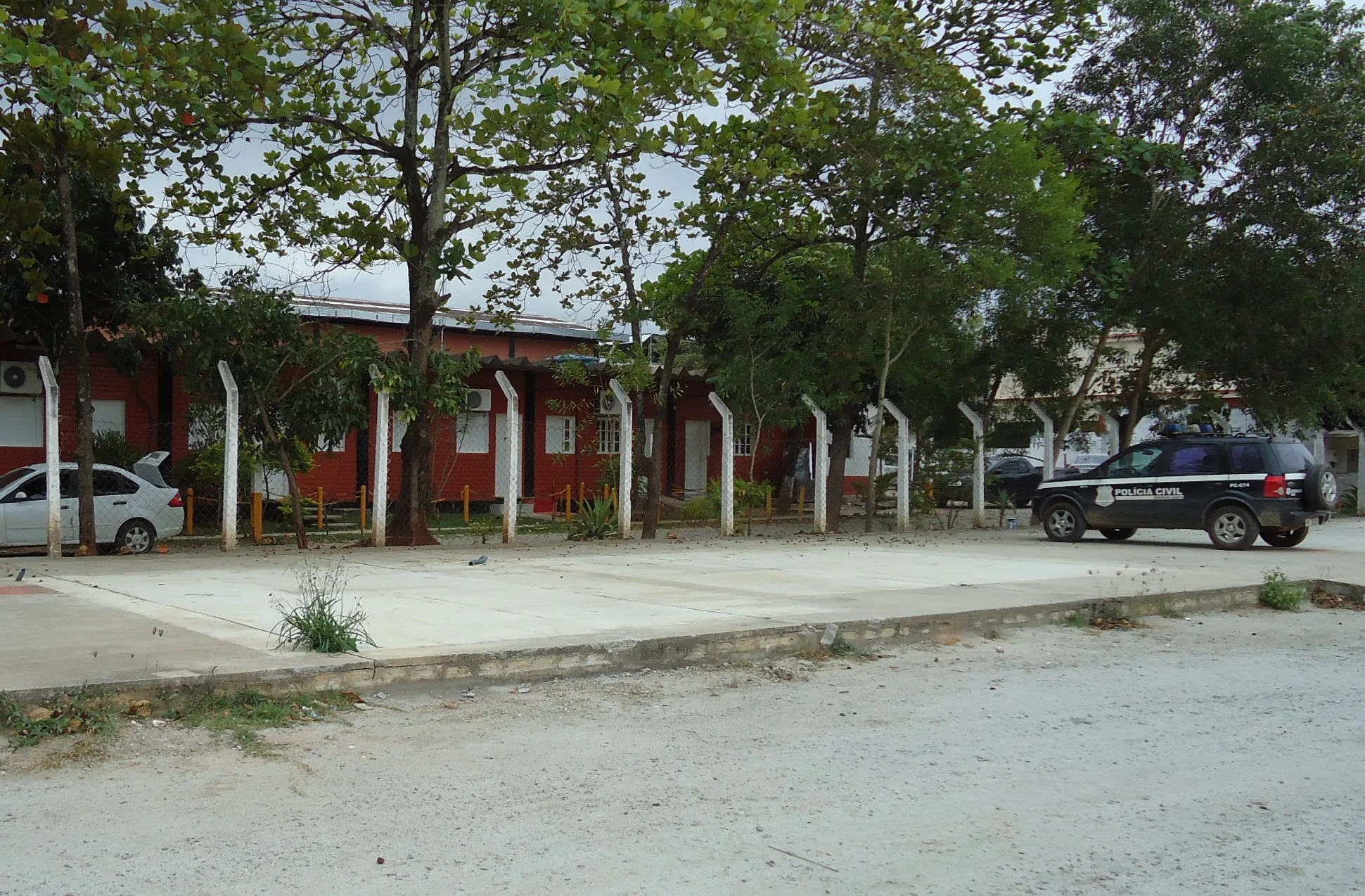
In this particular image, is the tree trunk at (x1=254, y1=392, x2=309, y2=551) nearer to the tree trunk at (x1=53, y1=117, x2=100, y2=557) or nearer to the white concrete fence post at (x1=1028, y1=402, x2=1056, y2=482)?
the tree trunk at (x1=53, y1=117, x2=100, y2=557)

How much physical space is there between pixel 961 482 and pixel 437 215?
12184 millimetres

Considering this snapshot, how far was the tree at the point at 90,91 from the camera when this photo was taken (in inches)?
487

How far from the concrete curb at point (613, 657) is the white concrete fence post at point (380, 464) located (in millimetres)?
8806

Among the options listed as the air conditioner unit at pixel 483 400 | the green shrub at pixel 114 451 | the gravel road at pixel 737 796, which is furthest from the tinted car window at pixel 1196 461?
the green shrub at pixel 114 451

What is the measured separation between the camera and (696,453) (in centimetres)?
3059

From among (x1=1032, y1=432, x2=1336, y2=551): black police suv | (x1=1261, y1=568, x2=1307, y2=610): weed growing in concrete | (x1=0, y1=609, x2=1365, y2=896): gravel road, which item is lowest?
(x1=0, y1=609, x2=1365, y2=896): gravel road

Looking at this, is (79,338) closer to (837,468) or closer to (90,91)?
(90,91)

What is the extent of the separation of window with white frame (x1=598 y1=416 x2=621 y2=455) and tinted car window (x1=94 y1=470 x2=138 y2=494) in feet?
41.6

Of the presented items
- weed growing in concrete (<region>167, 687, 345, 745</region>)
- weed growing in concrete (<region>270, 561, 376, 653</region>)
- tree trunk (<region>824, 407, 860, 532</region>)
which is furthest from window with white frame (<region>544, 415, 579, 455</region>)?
weed growing in concrete (<region>167, 687, 345, 745</region>)

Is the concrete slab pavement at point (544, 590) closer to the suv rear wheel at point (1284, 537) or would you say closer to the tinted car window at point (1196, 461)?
the suv rear wheel at point (1284, 537)

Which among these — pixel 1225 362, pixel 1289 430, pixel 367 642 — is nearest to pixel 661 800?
pixel 367 642

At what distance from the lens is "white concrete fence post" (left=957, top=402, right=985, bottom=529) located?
23.4 meters

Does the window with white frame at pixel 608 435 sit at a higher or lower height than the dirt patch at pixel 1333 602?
higher

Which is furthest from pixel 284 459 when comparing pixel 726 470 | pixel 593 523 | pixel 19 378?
pixel 19 378
